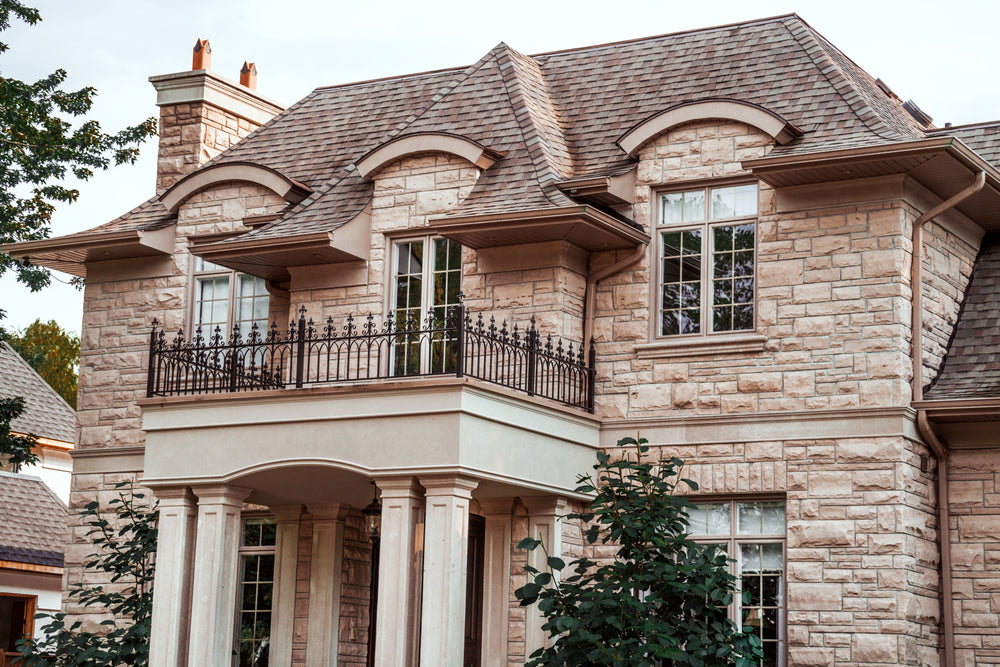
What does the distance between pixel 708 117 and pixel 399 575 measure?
5956 mm

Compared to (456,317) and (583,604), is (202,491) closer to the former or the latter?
(456,317)

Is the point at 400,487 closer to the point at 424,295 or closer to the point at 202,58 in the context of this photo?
the point at 424,295

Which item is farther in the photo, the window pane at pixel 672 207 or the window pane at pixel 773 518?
the window pane at pixel 672 207

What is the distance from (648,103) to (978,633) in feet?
23.0

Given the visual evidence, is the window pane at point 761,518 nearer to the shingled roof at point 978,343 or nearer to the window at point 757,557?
the window at point 757,557

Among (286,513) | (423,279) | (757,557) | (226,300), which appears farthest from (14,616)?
(757,557)

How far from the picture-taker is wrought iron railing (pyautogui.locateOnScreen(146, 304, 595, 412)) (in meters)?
14.5

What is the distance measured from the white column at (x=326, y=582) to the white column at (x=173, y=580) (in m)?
1.96

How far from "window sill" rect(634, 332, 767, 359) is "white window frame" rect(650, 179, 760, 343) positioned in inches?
1.3

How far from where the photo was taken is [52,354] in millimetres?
49906

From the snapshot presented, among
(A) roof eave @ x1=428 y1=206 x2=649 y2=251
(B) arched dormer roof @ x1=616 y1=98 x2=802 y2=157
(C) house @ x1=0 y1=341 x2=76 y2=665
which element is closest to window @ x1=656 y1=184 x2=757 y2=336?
(A) roof eave @ x1=428 y1=206 x2=649 y2=251

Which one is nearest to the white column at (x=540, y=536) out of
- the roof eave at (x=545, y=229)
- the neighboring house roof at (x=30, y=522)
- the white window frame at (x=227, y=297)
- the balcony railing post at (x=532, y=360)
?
the balcony railing post at (x=532, y=360)

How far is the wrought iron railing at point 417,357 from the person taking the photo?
14492 millimetres

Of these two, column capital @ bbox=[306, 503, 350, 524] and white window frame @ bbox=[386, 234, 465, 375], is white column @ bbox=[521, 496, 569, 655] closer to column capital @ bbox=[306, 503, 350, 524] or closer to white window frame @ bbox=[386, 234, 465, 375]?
white window frame @ bbox=[386, 234, 465, 375]
